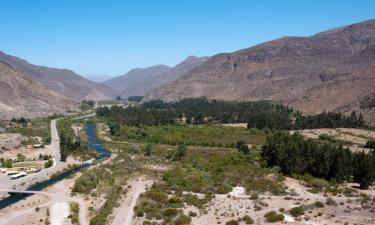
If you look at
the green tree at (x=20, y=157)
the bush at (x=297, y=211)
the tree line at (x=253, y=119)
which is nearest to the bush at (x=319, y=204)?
the bush at (x=297, y=211)

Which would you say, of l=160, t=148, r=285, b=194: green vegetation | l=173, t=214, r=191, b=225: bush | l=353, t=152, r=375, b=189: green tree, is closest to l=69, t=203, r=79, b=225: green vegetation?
l=173, t=214, r=191, b=225: bush

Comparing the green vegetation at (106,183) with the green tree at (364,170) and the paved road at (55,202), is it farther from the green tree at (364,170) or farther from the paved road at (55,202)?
the green tree at (364,170)

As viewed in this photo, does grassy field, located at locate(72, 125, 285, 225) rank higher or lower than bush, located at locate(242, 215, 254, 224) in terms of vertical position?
higher

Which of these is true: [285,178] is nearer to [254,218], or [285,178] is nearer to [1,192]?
[254,218]

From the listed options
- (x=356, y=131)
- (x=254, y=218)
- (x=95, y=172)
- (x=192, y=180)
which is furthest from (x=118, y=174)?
(x=356, y=131)

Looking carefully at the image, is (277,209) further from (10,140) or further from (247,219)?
(10,140)

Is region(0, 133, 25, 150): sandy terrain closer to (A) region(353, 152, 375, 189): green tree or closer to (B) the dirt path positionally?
(B) the dirt path
